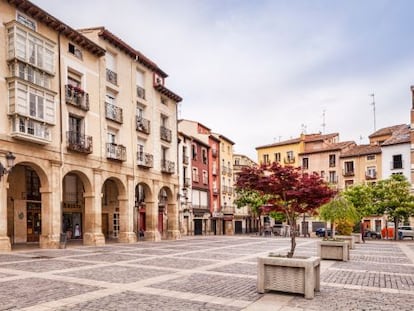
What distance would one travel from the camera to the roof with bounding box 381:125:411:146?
2021 inches

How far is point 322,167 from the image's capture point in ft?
202

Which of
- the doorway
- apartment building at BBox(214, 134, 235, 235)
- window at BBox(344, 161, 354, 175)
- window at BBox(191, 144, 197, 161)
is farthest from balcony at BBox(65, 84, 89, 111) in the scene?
window at BBox(344, 161, 354, 175)

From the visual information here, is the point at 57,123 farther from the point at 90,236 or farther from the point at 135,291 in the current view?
the point at 135,291

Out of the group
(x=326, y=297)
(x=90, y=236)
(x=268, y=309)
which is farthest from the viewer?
(x=90, y=236)

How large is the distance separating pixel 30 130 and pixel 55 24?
6888mm

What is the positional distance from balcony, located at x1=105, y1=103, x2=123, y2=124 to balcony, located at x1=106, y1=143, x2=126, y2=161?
1.84 metres

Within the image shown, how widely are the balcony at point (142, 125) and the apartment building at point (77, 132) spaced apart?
0.08 meters

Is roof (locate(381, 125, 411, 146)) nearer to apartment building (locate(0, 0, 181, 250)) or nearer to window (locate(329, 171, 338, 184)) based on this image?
window (locate(329, 171, 338, 184))

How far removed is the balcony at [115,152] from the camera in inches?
1092

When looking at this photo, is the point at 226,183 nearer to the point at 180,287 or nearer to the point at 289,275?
the point at 180,287

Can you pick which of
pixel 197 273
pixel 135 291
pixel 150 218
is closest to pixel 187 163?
pixel 150 218

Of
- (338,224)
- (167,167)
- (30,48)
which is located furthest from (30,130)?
(338,224)

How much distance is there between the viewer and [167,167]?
35.1 m

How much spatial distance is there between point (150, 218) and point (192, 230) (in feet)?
45.6
